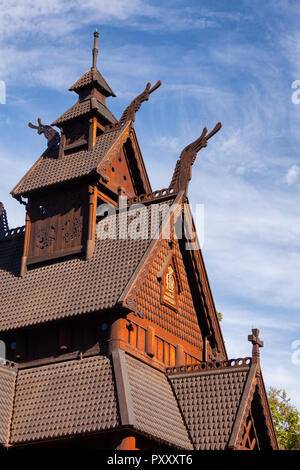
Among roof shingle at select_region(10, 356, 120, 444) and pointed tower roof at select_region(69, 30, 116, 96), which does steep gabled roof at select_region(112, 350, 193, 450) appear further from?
pointed tower roof at select_region(69, 30, 116, 96)

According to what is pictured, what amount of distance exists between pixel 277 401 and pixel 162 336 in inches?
801

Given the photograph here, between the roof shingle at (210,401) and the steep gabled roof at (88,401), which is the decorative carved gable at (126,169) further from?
the roof shingle at (210,401)

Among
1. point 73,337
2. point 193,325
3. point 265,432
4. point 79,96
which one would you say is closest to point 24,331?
point 73,337

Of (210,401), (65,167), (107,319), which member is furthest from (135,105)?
(210,401)

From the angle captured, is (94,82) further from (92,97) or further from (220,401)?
(220,401)

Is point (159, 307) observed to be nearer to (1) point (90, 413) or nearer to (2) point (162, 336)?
(2) point (162, 336)

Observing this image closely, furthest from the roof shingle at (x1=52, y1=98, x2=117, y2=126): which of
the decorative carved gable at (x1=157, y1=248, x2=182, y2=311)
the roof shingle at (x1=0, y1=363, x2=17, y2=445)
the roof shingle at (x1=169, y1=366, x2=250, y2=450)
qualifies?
the roof shingle at (x1=169, y1=366, x2=250, y2=450)

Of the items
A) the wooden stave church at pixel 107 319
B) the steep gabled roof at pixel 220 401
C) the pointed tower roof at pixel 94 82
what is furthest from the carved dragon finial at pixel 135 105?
the steep gabled roof at pixel 220 401

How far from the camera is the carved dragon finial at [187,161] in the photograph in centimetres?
2669

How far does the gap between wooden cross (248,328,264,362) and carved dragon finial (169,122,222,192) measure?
6199 millimetres

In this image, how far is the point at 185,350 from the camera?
26.5 m

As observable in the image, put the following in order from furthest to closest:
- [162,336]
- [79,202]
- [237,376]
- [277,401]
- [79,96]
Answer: [277,401], [79,96], [79,202], [162,336], [237,376]

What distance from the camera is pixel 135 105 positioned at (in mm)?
28578

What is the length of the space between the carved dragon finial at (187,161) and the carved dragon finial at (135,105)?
2.70 meters
